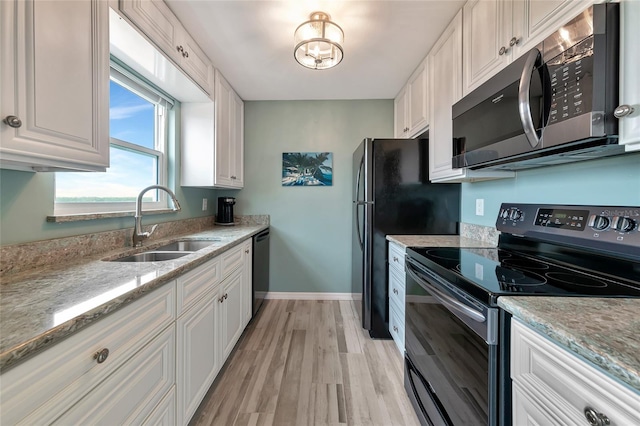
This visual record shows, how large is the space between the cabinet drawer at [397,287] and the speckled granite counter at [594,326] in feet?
3.48

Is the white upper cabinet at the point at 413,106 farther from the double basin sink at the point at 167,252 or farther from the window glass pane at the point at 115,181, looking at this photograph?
the window glass pane at the point at 115,181

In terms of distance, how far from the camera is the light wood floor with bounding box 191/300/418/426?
A: 1395 mm

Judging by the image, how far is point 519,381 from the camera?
2.27ft

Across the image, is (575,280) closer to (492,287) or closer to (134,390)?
(492,287)

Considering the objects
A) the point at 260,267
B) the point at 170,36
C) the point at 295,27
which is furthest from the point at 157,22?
the point at 260,267

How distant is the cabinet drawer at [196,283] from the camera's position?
1142 millimetres

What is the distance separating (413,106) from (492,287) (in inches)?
78.0

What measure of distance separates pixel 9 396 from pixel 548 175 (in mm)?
2022

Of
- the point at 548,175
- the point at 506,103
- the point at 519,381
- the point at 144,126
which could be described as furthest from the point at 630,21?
the point at 144,126

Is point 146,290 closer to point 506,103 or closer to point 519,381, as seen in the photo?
point 519,381

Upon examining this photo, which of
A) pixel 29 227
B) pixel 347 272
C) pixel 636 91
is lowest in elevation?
pixel 347 272

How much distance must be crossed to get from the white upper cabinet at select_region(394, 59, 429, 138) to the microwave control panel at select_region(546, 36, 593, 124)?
45.8 inches

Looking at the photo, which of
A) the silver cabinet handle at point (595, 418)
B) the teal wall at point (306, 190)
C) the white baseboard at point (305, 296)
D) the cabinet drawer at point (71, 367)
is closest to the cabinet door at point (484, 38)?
the silver cabinet handle at point (595, 418)

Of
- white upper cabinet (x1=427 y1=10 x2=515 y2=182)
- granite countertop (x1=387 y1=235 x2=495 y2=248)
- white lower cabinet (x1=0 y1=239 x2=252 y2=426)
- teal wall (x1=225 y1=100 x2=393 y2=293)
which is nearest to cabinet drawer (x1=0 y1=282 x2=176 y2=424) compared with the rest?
white lower cabinet (x1=0 y1=239 x2=252 y2=426)
